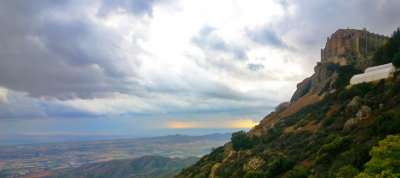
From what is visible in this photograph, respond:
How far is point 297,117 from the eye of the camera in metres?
A: 53.8

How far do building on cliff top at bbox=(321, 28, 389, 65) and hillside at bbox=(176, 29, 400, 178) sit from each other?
386cm

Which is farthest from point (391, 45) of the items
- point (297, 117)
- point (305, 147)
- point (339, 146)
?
point (339, 146)

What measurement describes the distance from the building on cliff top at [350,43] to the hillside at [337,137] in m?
3.86

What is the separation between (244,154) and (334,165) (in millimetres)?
22952

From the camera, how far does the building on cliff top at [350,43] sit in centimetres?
6419

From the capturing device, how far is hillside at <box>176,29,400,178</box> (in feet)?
64.6

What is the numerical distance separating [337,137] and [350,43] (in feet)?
152

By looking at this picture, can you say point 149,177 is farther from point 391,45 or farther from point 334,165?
point 334,165

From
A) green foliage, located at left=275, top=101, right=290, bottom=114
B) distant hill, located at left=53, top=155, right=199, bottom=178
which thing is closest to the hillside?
green foliage, located at left=275, top=101, right=290, bottom=114

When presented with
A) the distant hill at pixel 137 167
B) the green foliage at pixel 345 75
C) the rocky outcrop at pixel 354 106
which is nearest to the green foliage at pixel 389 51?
the green foliage at pixel 345 75

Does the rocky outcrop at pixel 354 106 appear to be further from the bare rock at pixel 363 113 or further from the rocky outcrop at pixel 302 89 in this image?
the rocky outcrop at pixel 302 89

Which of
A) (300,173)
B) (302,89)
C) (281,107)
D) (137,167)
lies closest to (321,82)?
(281,107)

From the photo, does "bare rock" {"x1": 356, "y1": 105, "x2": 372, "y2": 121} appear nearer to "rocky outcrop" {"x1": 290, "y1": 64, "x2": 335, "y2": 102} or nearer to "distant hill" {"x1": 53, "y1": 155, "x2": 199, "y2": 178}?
"rocky outcrop" {"x1": 290, "y1": 64, "x2": 335, "y2": 102}

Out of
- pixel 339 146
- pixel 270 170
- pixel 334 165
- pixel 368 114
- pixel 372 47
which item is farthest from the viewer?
pixel 372 47
